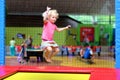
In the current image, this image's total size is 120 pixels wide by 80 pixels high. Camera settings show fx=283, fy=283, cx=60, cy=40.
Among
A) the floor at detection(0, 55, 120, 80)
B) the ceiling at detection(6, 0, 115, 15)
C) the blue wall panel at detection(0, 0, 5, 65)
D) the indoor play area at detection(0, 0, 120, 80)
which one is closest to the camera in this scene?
the floor at detection(0, 55, 120, 80)

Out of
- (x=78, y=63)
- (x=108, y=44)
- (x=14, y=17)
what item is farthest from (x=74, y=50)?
(x=14, y=17)

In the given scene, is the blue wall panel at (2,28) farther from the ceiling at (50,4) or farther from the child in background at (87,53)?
the child in background at (87,53)

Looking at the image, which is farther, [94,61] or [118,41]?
[94,61]

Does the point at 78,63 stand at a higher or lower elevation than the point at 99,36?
lower

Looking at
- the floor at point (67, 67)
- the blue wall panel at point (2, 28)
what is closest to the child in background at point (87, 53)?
the floor at point (67, 67)

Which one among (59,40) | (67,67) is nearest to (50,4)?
(59,40)

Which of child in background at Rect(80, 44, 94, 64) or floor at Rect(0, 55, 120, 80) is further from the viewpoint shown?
child in background at Rect(80, 44, 94, 64)

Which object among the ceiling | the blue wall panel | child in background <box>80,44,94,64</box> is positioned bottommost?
child in background <box>80,44,94,64</box>

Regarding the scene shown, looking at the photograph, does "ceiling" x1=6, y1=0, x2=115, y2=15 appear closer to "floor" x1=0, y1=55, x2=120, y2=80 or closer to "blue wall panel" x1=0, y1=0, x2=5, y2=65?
"blue wall panel" x1=0, y1=0, x2=5, y2=65

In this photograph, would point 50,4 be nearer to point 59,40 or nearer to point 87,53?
point 59,40

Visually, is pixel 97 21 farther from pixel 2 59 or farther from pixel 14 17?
pixel 2 59

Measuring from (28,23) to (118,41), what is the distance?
262cm

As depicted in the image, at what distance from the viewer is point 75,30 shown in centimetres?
738

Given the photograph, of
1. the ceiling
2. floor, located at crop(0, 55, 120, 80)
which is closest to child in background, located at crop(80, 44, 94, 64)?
floor, located at crop(0, 55, 120, 80)
